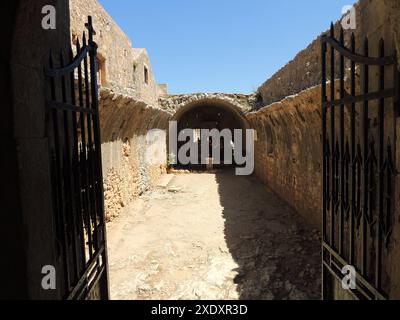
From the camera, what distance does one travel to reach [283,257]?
652 centimetres

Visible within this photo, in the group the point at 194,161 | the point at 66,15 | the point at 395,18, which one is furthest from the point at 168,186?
the point at 395,18

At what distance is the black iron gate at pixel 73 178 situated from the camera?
219cm

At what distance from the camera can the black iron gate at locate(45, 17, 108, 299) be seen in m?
2.19

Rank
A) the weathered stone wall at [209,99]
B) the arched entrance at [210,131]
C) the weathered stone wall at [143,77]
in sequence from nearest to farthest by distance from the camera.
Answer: the weathered stone wall at [143,77], the weathered stone wall at [209,99], the arched entrance at [210,131]

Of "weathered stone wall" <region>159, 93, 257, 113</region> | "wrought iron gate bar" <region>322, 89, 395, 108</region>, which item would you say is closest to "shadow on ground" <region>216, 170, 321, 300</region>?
"wrought iron gate bar" <region>322, 89, 395, 108</region>

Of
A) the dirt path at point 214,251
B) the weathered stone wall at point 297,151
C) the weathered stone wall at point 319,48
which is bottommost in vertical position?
the dirt path at point 214,251

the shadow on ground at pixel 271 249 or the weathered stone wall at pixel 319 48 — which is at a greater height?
the weathered stone wall at pixel 319 48

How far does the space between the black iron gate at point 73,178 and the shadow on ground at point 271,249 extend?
332cm

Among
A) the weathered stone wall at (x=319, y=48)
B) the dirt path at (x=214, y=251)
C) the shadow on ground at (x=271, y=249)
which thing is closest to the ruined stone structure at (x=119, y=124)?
the weathered stone wall at (x=319, y=48)

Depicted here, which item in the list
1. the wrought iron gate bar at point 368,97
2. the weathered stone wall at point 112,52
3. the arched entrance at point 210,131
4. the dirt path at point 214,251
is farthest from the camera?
the arched entrance at point 210,131

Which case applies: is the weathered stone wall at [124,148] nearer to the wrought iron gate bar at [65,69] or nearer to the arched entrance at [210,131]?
the wrought iron gate bar at [65,69]

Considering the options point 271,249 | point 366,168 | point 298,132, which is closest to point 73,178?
point 366,168

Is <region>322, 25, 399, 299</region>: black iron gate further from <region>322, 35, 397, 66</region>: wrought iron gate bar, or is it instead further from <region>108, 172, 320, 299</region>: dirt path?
<region>108, 172, 320, 299</region>: dirt path

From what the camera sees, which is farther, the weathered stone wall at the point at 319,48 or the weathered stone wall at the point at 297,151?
the weathered stone wall at the point at 297,151
